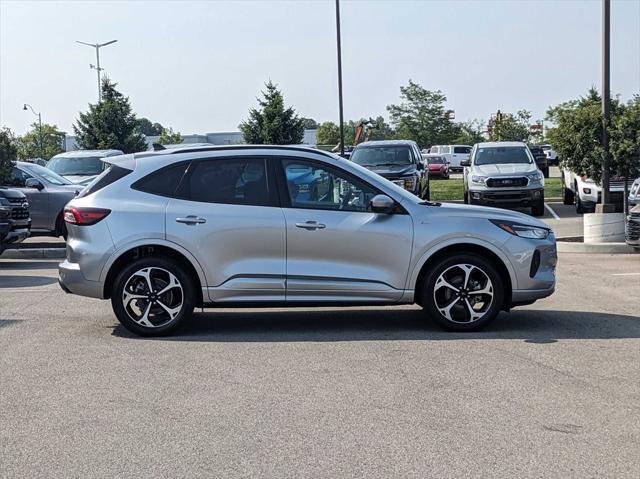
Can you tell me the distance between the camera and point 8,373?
715 centimetres

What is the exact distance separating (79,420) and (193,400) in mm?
794

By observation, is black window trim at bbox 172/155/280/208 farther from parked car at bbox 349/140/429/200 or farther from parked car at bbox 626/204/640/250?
parked car at bbox 349/140/429/200

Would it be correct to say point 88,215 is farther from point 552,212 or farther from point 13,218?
point 552,212

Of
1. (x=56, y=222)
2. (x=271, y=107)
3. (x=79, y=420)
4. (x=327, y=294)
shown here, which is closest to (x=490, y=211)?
(x=327, y=294)

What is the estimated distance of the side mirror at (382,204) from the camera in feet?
27.5

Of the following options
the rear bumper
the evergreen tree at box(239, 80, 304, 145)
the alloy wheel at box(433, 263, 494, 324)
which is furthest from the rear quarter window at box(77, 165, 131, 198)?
the evergreen tree at box(239, 80, 304, 145)

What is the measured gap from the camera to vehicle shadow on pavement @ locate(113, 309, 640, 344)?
8.41 metres

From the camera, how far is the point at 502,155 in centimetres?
2414

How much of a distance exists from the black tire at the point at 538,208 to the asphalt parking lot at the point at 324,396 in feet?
43.2

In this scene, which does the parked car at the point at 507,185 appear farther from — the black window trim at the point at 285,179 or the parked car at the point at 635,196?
the black window trim at the point at 285,179

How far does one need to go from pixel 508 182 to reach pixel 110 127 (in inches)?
998

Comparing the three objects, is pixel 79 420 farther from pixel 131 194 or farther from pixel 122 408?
pixel 131 194

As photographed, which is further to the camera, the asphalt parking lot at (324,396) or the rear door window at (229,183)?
the rear door window at (229,183)

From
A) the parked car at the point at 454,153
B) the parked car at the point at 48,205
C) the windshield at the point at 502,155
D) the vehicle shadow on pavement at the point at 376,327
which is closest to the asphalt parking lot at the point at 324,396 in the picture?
the vehicle shadow on pavement at the point at 376,327
